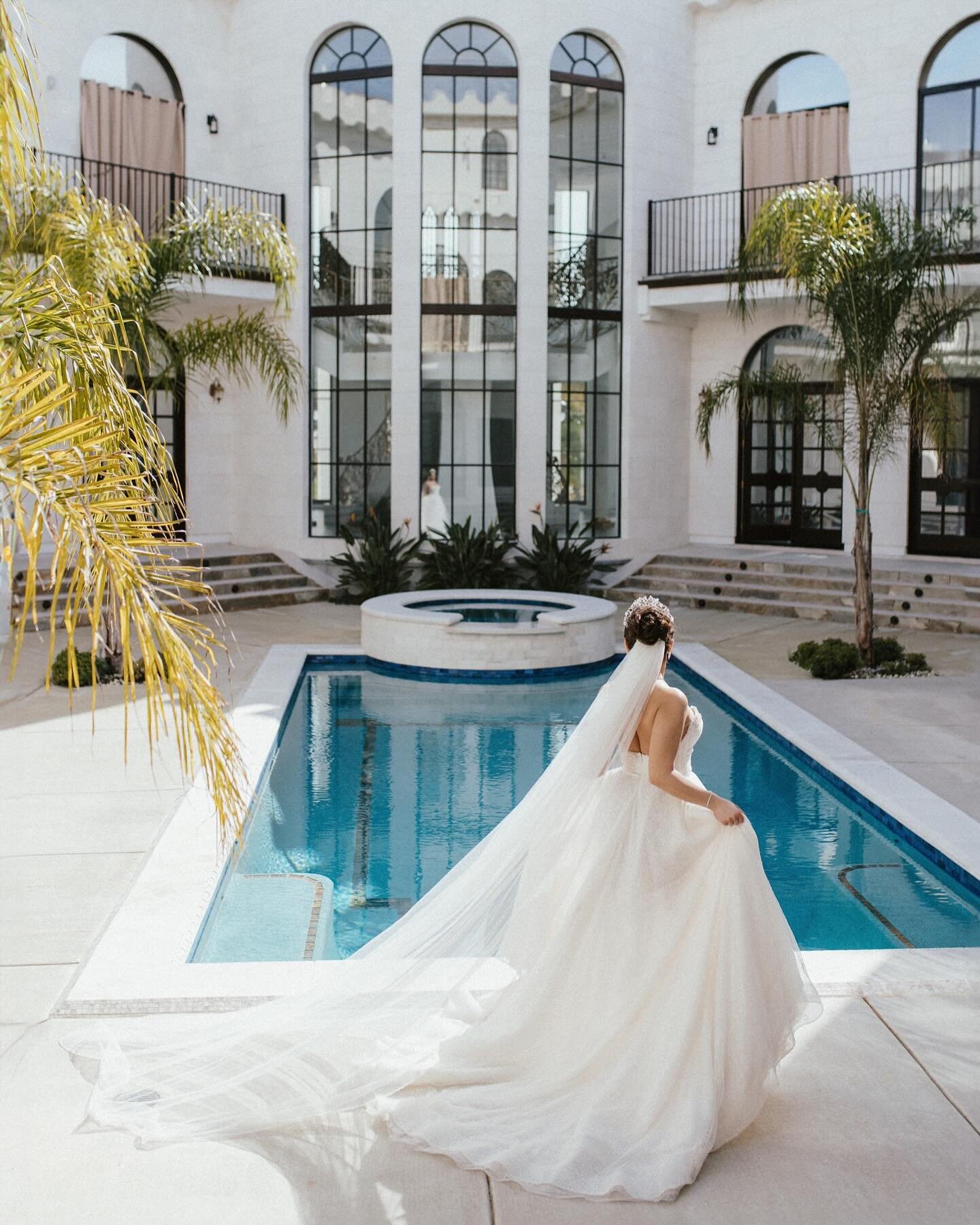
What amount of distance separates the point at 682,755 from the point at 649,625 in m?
0.42

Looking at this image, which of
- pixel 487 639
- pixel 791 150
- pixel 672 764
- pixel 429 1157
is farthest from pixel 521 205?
pixel 429 1157

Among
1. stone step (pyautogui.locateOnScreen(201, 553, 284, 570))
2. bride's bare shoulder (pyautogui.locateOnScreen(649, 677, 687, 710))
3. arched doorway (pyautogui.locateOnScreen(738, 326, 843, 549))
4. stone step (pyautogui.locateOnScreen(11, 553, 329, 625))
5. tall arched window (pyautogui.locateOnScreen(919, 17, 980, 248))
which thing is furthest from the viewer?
arched doorway (pyautogui.locateOnScreen(738, 326, 843, 549))

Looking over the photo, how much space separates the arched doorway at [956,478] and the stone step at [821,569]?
86cm

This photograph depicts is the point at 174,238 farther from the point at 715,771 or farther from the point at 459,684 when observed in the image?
the point at 715,771

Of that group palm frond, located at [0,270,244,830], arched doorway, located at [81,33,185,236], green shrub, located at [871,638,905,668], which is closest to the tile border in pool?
green shrub, located at [871,638,905,668]

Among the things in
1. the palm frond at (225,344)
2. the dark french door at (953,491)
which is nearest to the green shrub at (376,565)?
the palm frond at (225,344)

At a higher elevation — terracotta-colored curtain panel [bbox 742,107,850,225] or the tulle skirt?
terracotta-colored curtain panel [bbox 742,107,850,225]

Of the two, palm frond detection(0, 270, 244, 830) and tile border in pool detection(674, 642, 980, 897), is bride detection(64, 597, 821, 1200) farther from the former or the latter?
tile border in pool detection(674, 642, 980, 897)

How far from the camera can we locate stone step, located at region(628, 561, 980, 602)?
1519 centimetres

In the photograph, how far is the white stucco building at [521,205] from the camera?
1753cm

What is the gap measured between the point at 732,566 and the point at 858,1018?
42.5ft

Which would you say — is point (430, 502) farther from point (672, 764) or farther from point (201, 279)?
point (672, 764)

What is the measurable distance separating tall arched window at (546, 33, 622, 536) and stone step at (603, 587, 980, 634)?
175 cm

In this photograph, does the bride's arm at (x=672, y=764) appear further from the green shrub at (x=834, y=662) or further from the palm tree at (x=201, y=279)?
the green shrub at (x=834, y=662)
